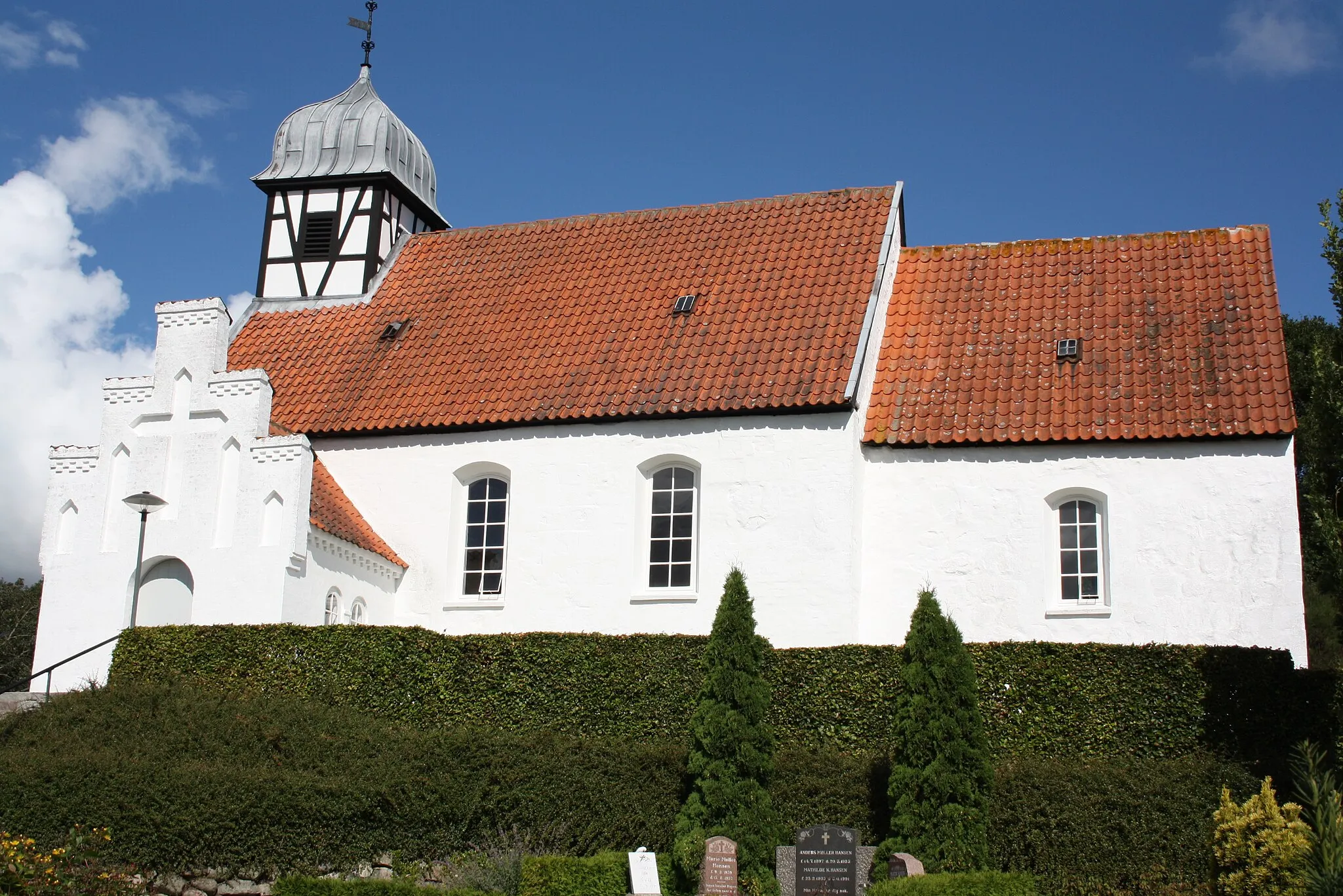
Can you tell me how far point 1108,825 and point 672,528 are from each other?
7.35 metres

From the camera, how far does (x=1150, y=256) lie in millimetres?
19141

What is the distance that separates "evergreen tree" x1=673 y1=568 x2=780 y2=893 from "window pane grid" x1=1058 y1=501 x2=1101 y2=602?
18.6 ft

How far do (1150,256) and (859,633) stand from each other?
287 inches

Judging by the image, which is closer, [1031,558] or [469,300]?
[1031,558]

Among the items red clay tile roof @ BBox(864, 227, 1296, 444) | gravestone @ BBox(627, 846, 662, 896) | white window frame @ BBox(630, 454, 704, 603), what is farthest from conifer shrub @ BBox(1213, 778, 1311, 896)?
white window frame @ BBox(630, 454, 704, 603)

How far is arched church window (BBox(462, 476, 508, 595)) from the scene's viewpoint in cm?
1816

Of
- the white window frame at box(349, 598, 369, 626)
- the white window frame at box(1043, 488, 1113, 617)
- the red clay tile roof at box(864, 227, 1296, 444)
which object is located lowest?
the white window frame at box(349, 598, 369, 626)

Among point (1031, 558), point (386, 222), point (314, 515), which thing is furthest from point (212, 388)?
point (1031, 558)

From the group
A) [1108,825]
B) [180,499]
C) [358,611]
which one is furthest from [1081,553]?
[180,499]

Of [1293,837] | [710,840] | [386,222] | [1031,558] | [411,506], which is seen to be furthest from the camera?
[386,222]

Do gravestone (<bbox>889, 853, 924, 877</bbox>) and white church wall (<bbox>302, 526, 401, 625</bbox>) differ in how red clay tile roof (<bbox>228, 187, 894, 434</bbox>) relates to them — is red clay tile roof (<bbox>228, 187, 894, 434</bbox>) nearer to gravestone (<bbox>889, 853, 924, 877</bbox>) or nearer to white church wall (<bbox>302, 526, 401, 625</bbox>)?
white church wall (<bbox>302, 526, 401, 625</bbox>)

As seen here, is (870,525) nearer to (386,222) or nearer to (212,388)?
(212,388)

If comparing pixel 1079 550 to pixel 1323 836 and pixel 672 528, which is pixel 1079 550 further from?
pixel 1323 836

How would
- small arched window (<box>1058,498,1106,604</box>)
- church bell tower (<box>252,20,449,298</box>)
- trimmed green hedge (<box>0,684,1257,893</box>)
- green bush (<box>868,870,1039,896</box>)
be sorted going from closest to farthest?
green bush (<box>868,870,1039,896</box>), trimmed green hedge (<box>0,684,1257,893</box>), small arched window (<box>1058,498,1106,604</box>), church bell tower (<box>252,20,449,298</box>)
